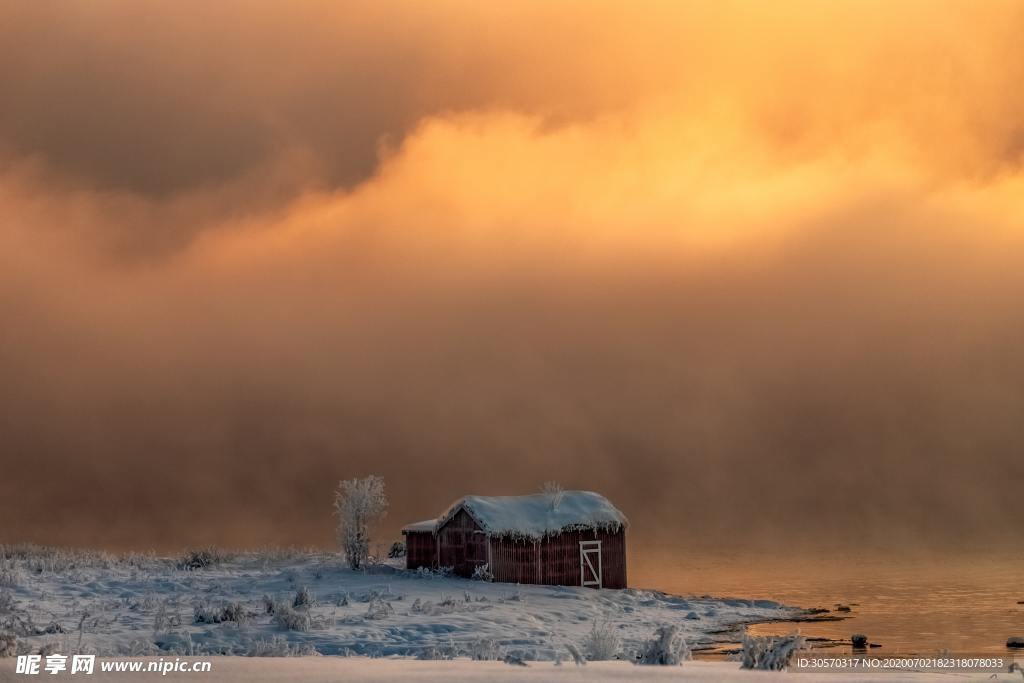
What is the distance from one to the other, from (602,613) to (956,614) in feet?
35.0

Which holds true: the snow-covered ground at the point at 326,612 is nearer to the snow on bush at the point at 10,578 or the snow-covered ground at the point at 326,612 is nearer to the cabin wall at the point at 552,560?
the snow on bush at the point at 10,578

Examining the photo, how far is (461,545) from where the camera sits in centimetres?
4303

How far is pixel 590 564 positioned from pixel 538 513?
2841mm

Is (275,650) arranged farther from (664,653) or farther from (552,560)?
(552,560)

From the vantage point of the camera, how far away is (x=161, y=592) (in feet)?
122

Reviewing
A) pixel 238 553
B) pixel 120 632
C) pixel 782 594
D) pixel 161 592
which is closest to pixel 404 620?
pixel 120 632

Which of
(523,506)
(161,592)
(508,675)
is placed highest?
(523,506)

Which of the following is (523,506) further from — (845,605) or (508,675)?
(508,675)

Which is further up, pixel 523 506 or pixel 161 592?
pixel 523 506

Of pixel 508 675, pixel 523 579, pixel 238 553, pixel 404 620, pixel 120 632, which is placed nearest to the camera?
pixel 508 675

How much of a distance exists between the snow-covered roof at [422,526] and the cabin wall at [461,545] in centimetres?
73

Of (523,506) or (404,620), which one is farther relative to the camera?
(523,506)

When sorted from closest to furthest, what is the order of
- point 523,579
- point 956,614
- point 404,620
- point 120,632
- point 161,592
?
point 120,632
point 404,620
point 956,614
point 161,592
point 523,579

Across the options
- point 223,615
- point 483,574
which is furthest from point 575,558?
point 223,615
